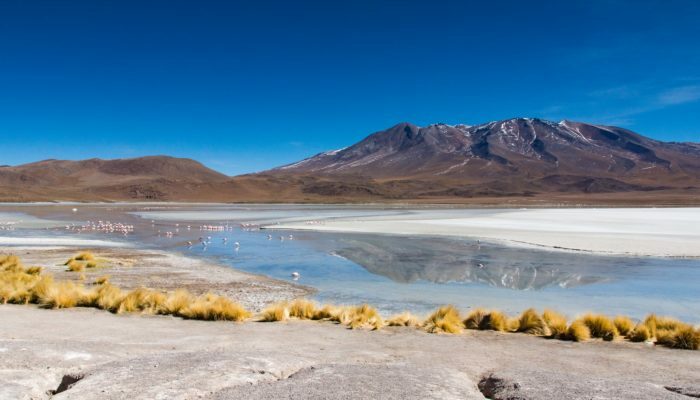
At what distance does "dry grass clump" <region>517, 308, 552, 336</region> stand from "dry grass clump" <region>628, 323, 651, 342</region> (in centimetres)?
121

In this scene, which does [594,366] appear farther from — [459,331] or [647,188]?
[647,188]

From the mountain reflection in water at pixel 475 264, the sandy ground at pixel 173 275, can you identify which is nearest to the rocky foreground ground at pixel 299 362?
the sandy ground at pixel 173 275

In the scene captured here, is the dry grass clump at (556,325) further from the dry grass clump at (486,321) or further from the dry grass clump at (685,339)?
the dry grass clump at (685,339)

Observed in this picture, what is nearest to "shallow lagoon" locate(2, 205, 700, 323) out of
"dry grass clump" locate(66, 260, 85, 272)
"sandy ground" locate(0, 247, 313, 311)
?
"sandy ground" locate(0, 247, 313, 311)

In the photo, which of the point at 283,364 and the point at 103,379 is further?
the point at 283,364

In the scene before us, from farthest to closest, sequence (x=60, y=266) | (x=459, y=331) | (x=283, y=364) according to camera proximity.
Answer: (x=60, y=266) → (x=459, y=331) → (x=283, y=364)

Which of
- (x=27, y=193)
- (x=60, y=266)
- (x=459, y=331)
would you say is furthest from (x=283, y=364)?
(x=27, y=193)

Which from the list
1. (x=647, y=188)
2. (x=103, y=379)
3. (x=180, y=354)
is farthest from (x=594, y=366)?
(x=647, y=188)

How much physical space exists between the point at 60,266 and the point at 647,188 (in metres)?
180

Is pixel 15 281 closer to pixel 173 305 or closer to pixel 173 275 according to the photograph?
pixel 173 275

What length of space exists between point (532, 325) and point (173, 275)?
34.4 ft

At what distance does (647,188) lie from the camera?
169 m

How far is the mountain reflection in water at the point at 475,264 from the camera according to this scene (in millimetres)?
15562

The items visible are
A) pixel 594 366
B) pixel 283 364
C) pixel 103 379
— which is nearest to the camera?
pixel 103 379
